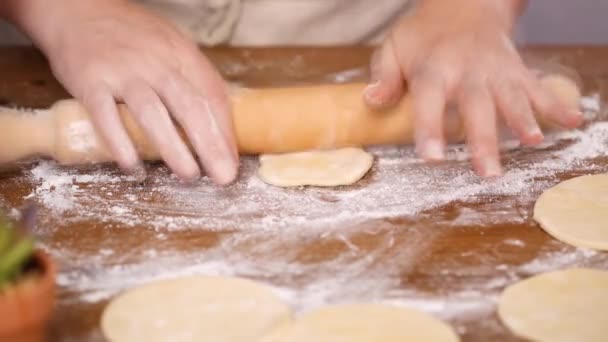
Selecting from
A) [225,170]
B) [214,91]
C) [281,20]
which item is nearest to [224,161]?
[225,170]

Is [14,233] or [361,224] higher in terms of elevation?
[14,233]

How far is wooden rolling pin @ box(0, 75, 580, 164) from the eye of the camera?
4.50ft

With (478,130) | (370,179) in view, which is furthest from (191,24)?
(478,130)

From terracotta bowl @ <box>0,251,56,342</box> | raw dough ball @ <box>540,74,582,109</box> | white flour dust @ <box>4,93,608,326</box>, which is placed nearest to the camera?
terracotta bowl @ <box>0,251,56,342</box>

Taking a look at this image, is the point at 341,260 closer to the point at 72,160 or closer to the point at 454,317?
the point at 454,317

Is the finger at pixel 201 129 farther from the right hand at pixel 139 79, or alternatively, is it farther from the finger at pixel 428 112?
the finger at pixel 428 112

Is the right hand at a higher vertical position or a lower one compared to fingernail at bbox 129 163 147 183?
higher

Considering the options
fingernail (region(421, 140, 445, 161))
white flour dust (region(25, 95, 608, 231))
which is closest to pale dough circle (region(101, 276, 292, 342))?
white flour dust (region(25, 95, 608, 231))

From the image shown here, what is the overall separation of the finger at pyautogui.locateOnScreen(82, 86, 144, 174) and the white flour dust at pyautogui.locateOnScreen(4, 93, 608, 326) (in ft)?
0.21

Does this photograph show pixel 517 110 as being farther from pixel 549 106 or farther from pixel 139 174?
pixel 139 174

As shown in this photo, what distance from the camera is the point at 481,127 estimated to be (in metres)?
1.29

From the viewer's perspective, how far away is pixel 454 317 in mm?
980

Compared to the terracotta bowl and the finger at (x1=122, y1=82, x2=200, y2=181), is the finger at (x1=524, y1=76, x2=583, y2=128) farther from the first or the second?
the terracotta bowl

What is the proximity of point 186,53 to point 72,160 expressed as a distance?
0.29 meters
